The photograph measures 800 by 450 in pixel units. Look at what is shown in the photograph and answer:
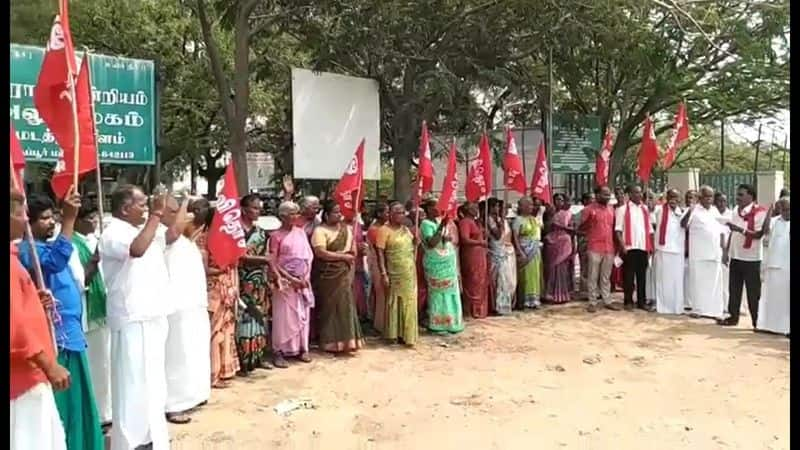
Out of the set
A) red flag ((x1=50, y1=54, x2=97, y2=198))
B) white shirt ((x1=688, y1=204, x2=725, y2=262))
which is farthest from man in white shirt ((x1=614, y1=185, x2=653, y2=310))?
red flag ((x1=50, y1=54, x2=97, y2=198))

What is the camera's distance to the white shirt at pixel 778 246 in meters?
7.45

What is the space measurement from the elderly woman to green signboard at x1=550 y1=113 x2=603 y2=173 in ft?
23.7

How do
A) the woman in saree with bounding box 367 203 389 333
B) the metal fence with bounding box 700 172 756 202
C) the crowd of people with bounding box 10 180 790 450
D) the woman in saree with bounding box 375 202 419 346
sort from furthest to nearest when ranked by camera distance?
the metal fence with bounding box 700 172 756 202 → the woman in saree with bounding box 367 203 389 333 → the woman in saree with bounding box 375 202 419 346 → the crowd of people with bounding box 10 180 790 450

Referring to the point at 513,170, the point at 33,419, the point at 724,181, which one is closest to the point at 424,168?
the point at 513,170

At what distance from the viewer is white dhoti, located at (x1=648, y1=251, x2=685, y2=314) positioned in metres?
9.18

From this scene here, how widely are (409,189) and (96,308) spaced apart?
23.8 ft

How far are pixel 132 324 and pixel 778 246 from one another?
5933mm

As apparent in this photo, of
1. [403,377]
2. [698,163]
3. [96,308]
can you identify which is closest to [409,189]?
[403,377]

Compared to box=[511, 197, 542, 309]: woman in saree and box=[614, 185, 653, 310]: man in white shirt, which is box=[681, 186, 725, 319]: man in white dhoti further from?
box=[511, 197, 542, 309]: woman in saree

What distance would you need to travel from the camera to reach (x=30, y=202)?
10.9ft

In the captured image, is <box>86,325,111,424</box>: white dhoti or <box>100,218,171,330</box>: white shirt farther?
<box>86,325,111,424</box>: white dhoti

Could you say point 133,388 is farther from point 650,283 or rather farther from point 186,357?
point 650,283

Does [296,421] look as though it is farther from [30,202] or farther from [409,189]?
[409,189]

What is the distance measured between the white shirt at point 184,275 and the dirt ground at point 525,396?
78 centimetres
